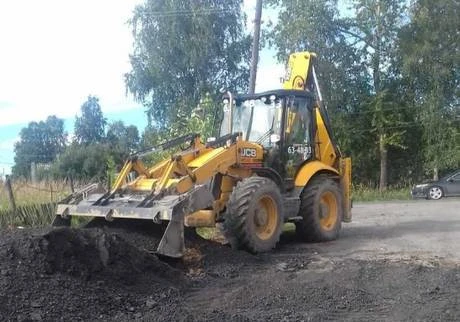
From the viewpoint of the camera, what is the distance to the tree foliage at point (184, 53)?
124 feet

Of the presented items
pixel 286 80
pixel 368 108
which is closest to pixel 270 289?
pixel 286 80

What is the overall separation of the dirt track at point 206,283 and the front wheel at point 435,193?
19.8 m

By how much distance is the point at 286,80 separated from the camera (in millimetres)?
13969

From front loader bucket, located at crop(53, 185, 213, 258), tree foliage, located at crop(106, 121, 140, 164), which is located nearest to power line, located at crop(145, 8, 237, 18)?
front loader bucket, located at crop(53, 185, 213, 258)

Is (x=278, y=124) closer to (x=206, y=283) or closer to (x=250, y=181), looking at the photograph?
(x=250, y=181)

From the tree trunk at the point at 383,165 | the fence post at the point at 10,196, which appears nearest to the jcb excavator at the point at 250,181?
the fence post at the point at 10,196

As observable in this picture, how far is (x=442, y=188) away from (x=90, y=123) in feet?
172

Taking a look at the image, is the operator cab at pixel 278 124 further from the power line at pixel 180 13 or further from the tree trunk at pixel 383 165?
the power line at pixel 180 13

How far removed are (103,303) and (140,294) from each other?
0.66 m

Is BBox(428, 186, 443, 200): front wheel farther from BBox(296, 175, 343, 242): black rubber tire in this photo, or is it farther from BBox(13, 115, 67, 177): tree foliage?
BBox(13, 115, 67, 177): tree foliage

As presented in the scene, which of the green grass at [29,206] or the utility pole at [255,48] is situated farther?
the utility pole at [255,48]

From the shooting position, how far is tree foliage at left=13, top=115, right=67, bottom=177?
70875mm

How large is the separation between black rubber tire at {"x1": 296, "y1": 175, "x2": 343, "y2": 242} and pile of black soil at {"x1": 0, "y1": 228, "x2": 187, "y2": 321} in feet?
13.6

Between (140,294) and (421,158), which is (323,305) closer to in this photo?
(140,294)
